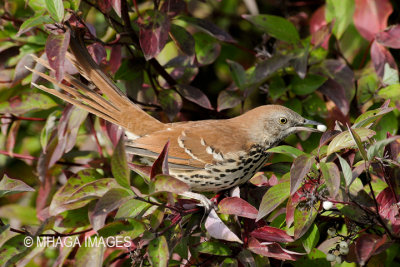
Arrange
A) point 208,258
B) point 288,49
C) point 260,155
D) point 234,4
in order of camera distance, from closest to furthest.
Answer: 1. point 208,258
2. point 260,155
3. point 288,49
4. point 234,4

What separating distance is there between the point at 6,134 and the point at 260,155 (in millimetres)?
1539

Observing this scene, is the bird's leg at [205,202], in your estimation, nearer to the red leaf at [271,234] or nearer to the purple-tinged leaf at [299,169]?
the red leaf at [271,234]

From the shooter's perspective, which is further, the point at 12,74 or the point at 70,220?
the point at 12,74

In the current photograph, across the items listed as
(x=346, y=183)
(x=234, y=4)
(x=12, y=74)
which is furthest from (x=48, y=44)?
(x=234, y=4)

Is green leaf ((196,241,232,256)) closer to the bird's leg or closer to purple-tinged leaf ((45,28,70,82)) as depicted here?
the bird's leg

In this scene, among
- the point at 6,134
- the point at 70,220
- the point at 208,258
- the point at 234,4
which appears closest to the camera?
the point at 208,258

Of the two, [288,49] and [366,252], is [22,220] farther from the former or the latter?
[366,252]

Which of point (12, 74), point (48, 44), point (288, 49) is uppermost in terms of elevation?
point (48, 44)

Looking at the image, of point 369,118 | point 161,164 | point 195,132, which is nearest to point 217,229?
point 161,164

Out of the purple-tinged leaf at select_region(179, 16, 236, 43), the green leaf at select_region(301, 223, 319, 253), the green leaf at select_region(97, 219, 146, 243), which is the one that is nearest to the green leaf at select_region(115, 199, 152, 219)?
the green leaf at select_region(97, 219, 146, 243)

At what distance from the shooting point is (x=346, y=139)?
68.3 inches

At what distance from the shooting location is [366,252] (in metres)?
1.67

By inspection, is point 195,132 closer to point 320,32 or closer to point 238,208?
point 238,208

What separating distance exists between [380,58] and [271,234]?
1.30m
